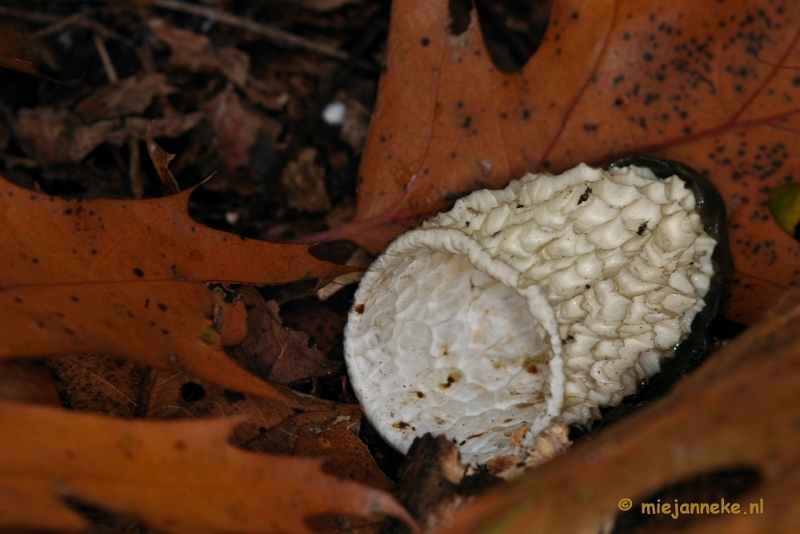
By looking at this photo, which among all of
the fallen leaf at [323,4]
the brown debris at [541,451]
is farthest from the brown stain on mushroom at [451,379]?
the fallen leaf at [323,4]

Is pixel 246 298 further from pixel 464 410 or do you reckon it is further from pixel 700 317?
pixel 700 317

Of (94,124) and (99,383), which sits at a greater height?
(94,124)

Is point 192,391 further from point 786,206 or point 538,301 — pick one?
point 786,206

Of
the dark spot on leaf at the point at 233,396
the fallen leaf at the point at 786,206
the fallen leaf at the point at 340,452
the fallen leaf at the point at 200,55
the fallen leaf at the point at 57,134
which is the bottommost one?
the fallen leaf at the point at 340,452

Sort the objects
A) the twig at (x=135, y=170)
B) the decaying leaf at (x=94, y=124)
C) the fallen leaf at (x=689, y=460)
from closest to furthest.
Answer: the fallen leaf at (x=689, y=460) → the twig at (x=135, y=170) → the decaying leaf at (x=94, y=124)

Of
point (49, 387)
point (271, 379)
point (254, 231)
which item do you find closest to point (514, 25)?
point (254, 231)

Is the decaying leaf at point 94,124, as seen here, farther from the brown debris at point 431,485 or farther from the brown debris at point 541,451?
the brown debris at point 541,451

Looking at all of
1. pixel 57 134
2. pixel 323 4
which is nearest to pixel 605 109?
pixel 323 4

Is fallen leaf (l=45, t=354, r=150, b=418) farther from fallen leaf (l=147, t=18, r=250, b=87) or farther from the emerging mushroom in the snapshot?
fallen leaf (l=147, t=18, r=250, b=87)
